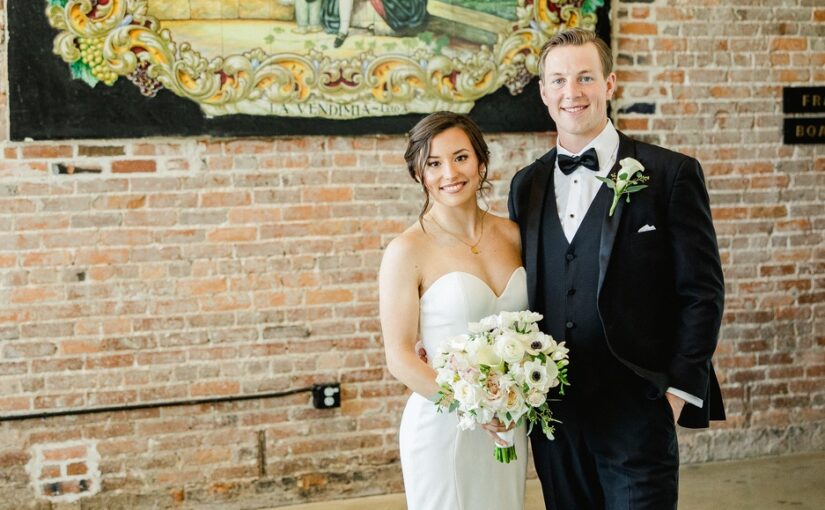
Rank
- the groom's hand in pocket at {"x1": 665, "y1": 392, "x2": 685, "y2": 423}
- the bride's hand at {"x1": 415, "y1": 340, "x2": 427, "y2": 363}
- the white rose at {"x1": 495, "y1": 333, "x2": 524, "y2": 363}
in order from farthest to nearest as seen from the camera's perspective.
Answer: the bride's hand at {"x1": 415, "y1": 340, "x2": 427, "y2": 363}
the groom's hand in pocket at {"x1": 665, "y1": 392, "x2": 685, "y2": 423}
the white rose at {"x1": 495, "y1": 333, "x2": 524, "y2": 363}

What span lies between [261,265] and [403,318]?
1.47 m

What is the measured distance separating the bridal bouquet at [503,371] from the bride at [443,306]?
242 millimetres

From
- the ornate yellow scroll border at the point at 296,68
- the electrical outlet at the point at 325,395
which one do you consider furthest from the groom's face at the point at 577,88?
the electrical outlet at the point at 325,395

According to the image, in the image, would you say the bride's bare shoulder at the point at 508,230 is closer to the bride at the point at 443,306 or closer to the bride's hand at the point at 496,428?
the bride at the point at 443,306

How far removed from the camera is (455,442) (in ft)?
8.55

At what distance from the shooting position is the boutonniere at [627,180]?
7.93 feet

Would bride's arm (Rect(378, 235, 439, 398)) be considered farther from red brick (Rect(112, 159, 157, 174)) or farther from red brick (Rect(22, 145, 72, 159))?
red brick (Rect(22, 145, 72, 159))

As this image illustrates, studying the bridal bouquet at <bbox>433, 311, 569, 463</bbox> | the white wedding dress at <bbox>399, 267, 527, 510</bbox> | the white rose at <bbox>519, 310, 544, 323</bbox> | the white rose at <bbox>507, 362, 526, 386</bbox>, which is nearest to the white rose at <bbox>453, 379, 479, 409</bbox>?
the bridal bouquet at <bbox>433, 311, 569, 463</bbox>

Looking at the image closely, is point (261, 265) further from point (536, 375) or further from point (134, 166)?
point (536, 375)

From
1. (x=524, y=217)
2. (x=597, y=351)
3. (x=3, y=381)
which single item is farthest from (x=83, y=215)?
(x=597, y=351)

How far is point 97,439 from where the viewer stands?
148 inches

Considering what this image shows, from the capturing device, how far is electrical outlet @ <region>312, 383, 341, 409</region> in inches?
156

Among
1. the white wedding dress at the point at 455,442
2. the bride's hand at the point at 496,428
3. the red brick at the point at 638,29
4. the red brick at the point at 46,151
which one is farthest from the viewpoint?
the red brick at the point at 638,29

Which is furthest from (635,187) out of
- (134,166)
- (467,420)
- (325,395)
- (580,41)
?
(134,166)
